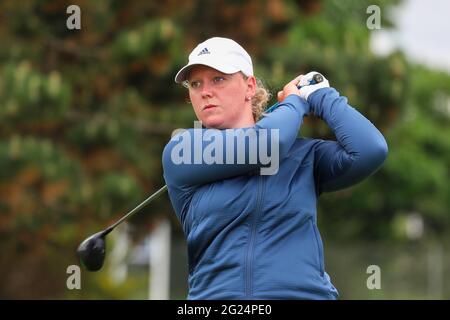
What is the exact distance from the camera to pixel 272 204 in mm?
3449

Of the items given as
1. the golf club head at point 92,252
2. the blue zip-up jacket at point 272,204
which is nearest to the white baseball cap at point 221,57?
the blue zip-up jacket at point 272,204

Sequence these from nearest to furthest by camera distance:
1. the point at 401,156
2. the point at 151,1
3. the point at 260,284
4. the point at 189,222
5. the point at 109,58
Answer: the point at 260,284 → the point at 189,222 → the point at 109,58 → the point at 151,1 → the point at 401,156

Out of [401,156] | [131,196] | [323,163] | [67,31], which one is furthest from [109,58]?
[401,156]

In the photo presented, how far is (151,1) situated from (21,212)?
13.8 ft

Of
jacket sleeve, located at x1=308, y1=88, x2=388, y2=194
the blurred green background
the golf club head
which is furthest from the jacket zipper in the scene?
the blurred green background

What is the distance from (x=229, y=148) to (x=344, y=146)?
0.42 metres

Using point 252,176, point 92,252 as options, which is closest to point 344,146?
point 252,176

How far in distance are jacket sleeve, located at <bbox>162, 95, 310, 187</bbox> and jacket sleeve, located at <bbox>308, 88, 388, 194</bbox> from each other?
94 millimetres

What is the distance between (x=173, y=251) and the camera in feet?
90.6

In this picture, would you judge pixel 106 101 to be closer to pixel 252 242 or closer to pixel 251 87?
pixel 251 87

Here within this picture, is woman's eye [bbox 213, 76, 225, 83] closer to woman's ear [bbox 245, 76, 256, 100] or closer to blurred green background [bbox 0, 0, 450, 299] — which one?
woman's ear [bbox 245, 76, 256, 100]

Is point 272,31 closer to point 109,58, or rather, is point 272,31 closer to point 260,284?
point 109,58

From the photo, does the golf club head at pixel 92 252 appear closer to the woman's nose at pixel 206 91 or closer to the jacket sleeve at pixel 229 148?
the jacket sleeve at pixel 229 148

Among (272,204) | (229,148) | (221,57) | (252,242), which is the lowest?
(252,242)
